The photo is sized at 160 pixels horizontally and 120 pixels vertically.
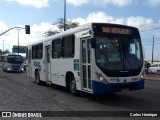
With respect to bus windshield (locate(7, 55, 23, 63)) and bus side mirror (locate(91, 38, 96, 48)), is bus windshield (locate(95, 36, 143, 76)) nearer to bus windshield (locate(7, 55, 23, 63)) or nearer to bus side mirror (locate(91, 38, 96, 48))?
bus side mirror (locate(91, 38, 96, 48))

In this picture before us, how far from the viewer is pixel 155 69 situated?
4741 centimetres

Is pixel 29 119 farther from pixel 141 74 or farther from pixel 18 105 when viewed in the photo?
pixel 141 74

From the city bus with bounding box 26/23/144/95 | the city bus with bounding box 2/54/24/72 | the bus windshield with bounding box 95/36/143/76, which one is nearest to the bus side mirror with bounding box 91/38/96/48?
the city bus with bounding box 26/23/144/95

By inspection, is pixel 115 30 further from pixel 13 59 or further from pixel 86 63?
pixel 13 59

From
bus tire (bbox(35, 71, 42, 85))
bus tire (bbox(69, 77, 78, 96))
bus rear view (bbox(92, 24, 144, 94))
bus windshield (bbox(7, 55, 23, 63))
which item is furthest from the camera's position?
bus windshield (bbox(7, 55, 23, 63))

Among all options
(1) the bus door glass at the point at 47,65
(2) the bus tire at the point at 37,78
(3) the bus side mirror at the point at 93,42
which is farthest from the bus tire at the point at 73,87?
(2) the bus tire at the point at 37,78

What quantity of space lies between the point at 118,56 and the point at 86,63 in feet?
4.38

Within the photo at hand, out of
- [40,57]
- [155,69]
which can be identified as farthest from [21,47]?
[40,57]

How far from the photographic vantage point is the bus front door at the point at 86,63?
13211 mm

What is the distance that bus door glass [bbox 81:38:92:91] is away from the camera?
13.2 m

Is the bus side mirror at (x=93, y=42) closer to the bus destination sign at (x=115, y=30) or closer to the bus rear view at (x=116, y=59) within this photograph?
the bus rear view at (x=116, y=59)

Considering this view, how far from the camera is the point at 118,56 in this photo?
42.5 ft

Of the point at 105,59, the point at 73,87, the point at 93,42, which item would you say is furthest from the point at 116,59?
the point at 73,87

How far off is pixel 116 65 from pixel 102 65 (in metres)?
0.56
